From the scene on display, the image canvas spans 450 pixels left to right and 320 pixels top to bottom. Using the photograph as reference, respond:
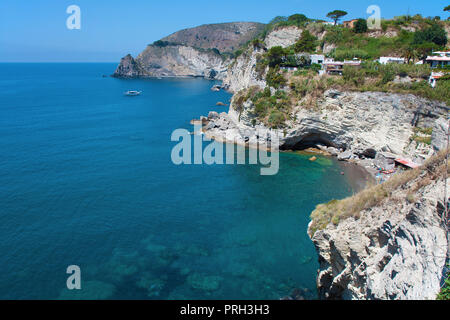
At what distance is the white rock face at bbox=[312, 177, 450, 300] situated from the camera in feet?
29.3

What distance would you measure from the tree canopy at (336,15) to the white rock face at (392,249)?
65.8m

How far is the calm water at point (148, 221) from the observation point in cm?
1988

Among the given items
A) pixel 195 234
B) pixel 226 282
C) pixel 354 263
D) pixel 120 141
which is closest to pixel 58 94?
pixel 120 141

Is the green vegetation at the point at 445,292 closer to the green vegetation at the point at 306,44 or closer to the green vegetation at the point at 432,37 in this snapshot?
the green vegetation at the point at 432,37

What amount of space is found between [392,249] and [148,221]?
67.6ft

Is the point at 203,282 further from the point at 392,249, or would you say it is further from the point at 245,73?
the point at 245,73

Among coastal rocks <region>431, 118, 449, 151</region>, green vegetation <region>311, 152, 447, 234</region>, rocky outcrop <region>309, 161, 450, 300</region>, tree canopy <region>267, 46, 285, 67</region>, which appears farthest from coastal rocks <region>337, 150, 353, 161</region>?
rocky outcrop <region>309, 161, 450, 300</region>

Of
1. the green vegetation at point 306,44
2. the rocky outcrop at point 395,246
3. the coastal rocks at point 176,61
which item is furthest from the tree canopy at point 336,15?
the coastal rocks at point 176,61

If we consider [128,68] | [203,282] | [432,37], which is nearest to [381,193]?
[203,282]

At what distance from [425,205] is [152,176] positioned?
30.8 m

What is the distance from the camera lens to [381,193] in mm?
12297

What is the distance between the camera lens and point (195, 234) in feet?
82.6

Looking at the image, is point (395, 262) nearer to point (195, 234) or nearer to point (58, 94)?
point (195, 234)

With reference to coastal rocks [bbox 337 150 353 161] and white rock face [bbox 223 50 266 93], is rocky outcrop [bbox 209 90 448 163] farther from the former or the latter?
white rock face [bbox 223 50 266 93]
